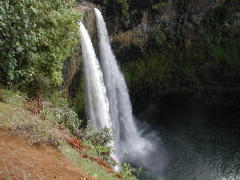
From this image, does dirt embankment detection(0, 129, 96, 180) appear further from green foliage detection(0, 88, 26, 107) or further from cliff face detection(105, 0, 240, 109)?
cliff face detection(105, 0, 240, 109)

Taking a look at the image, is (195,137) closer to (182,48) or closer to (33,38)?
(182,48)

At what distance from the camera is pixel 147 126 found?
75.6 ft

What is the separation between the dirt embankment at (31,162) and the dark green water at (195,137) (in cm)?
1108

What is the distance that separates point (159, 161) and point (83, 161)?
474 inches

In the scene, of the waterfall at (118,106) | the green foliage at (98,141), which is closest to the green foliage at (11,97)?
the green foliage at (98,141)

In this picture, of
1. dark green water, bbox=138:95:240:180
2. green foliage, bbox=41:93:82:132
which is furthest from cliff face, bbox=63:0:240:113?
green foliage, bbox=41:93:82:132

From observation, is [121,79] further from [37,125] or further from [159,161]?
[37,125]

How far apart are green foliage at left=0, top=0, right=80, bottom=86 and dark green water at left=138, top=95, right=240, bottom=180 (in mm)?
8936

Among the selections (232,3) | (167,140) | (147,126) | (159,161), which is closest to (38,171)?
(159,161)

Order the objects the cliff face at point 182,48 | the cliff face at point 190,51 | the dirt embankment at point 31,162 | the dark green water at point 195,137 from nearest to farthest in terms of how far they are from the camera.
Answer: the dirt embankment at point 31,162, the dark green water at point 195,137, the cliff face at point 182,48, the cliff face at point 190,51

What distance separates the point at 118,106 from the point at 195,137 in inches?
207

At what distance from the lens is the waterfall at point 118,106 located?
19.3 meters

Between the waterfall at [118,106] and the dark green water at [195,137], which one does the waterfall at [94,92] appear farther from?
the dark green water at [195,137]

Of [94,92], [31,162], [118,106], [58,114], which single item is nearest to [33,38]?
[58,114]
